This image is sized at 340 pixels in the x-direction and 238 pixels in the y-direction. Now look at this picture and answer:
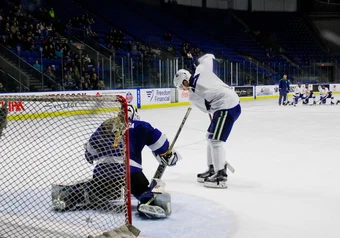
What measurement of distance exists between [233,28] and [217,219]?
28686 mm

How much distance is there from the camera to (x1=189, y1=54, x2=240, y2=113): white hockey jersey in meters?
4.47

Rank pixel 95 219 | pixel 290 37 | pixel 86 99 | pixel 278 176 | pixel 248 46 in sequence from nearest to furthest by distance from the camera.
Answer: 1. pixel 86 99
2. pixel 95 219
3. pixel 278 176
4. pixel 248 46
5. pixel 290 37

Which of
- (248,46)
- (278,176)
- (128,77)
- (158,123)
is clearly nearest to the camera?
(278,176)

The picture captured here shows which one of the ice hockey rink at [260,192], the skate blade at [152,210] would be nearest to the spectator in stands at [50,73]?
the ice hockey rink at [260,192]

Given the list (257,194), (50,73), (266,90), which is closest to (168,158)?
(257,194)

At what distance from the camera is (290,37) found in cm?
3225

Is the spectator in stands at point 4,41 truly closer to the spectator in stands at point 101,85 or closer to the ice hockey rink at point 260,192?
the spectator in stands at point 101,85

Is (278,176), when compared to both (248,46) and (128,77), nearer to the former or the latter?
(128,77)

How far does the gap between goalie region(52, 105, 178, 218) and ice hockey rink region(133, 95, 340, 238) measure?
0.17 m

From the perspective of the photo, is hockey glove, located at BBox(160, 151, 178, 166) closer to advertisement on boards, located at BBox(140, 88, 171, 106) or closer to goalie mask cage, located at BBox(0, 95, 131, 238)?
goalie mask cage, located at BBox(0, 95, 131, 238)

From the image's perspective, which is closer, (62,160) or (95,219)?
(95,219)

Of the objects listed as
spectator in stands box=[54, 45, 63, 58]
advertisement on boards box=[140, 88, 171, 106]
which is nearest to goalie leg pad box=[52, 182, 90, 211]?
spectator in stands box=[54, 45, 63, 58]

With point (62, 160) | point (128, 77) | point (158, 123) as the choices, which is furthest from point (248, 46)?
point (62, 160)

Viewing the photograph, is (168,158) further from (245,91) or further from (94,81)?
(245,91)
